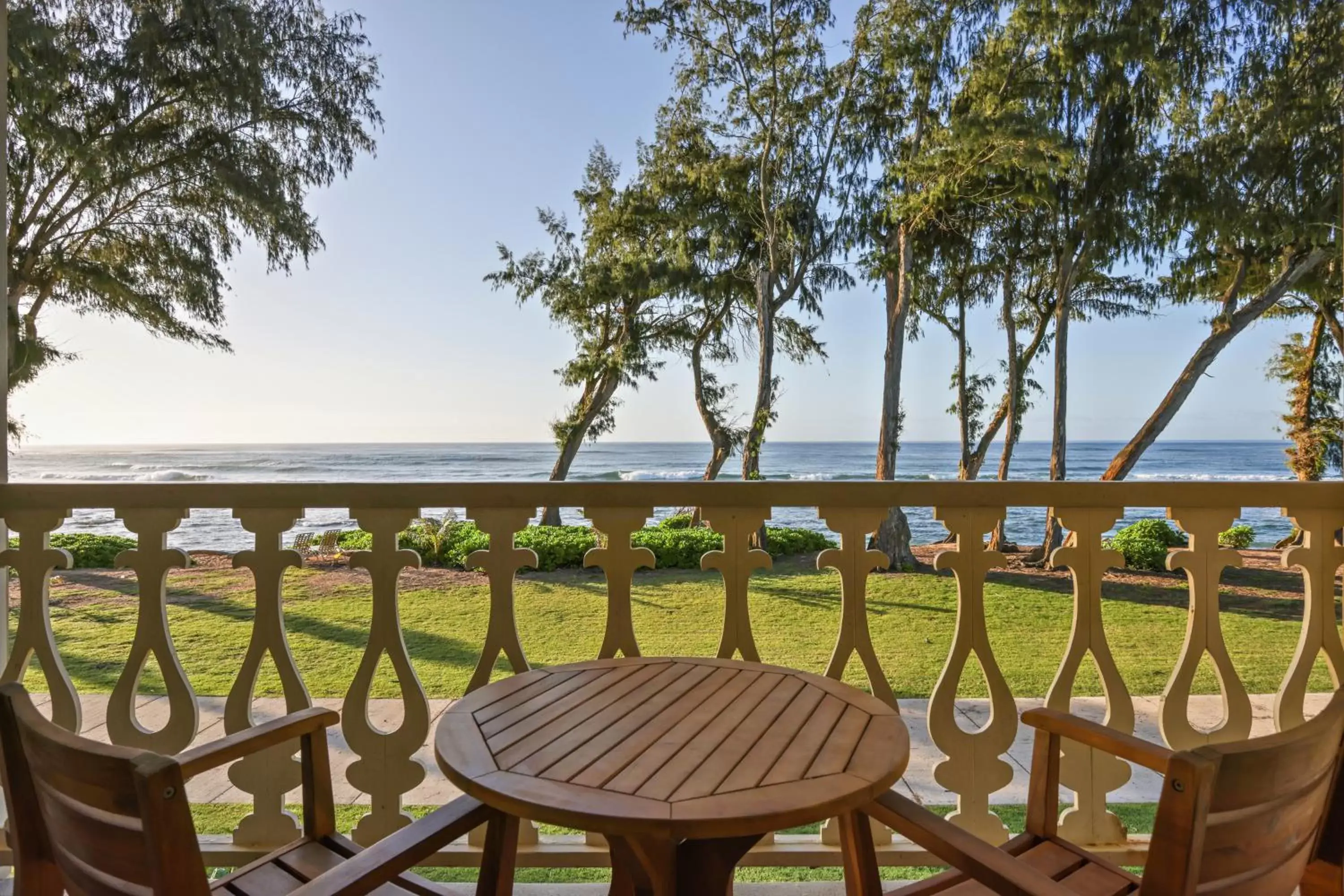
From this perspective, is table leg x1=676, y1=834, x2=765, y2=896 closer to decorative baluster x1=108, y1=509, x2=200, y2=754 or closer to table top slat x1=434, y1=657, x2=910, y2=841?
table top slat x1=434, y1=657, x2=910, y2=841

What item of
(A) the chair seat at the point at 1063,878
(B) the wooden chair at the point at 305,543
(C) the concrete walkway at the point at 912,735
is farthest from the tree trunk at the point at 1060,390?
(B) the wooden chair at the point at 305,543

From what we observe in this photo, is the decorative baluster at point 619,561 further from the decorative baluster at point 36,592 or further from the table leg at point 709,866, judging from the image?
A: the decorative baluster at point 36,592

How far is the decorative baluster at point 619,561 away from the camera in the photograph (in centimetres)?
168

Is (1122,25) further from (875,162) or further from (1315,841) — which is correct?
(1315,841)

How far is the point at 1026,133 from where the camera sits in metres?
5.19

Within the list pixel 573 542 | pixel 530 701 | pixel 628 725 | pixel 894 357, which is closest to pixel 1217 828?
pixel 628 725

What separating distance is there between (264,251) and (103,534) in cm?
869

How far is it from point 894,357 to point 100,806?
20.6 feet

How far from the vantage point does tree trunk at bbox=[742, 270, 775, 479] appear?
6305 millimetres

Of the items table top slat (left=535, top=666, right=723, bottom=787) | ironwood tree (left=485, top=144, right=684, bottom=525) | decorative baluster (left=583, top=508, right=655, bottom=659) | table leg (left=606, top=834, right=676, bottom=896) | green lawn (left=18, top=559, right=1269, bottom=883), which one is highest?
ironwood tree (left=485, top=144, right=684, bottom=525)

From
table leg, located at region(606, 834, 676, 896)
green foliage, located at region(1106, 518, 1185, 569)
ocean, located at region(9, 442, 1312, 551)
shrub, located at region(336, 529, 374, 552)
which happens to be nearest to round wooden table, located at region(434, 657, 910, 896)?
table leg, located at region(606, 834, 676, 896)

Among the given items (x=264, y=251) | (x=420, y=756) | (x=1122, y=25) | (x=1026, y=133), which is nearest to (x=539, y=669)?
(x=420, y=756)

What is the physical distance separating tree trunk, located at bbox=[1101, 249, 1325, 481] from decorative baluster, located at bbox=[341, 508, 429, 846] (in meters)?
5.39

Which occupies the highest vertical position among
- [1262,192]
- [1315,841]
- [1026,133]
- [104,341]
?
[1026,133]
